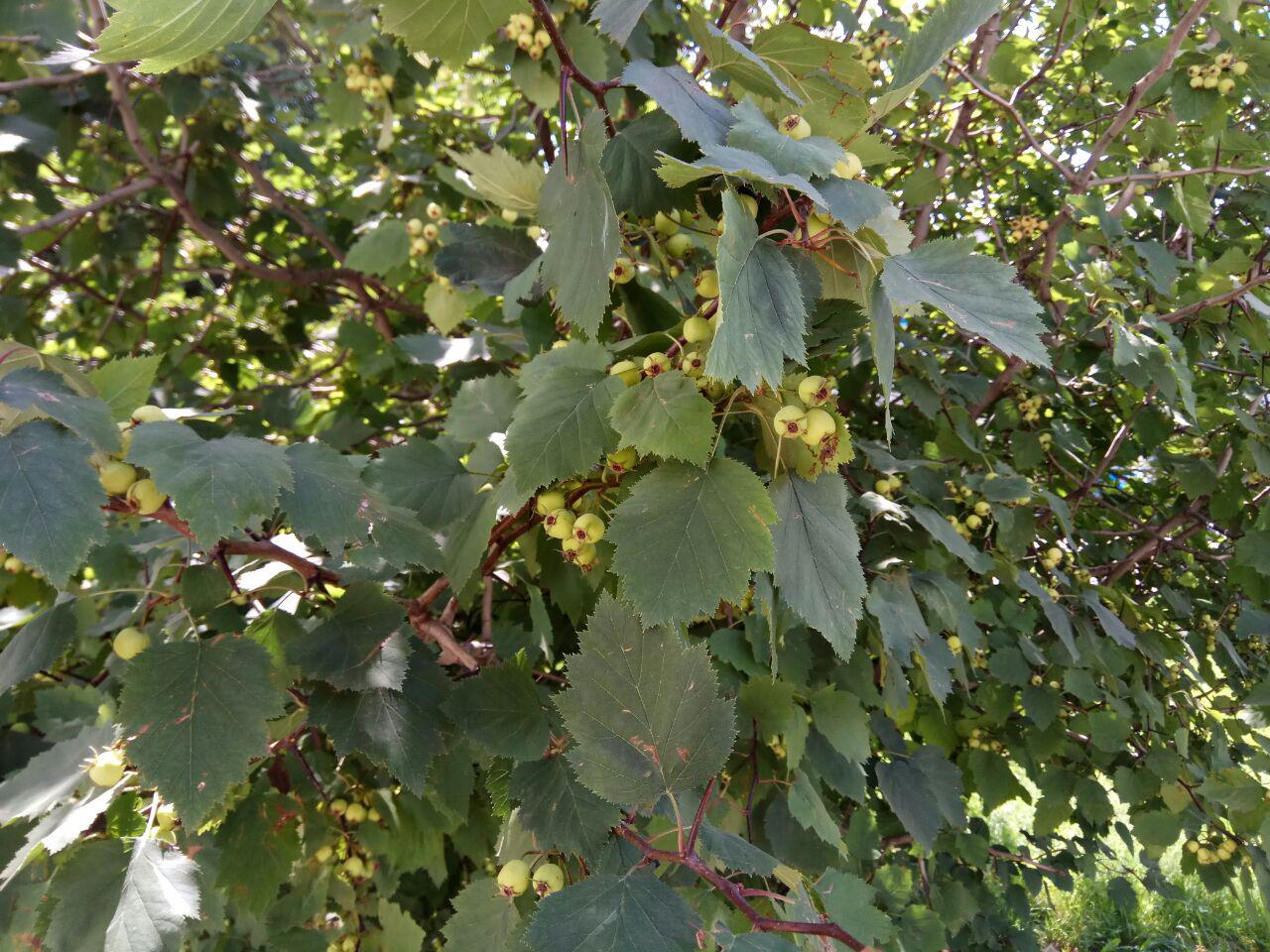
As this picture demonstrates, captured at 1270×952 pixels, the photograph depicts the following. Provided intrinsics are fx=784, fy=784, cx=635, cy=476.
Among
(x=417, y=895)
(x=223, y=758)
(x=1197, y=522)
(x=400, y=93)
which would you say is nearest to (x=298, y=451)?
(x=223, y=758)

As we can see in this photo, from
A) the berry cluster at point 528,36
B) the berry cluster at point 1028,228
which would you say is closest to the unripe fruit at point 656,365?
the berry cluster at point 528,36

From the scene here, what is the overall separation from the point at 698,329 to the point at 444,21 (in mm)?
490

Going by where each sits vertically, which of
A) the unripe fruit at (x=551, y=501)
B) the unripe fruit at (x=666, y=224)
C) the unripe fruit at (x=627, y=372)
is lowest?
the unripe fruit at (x=551, y=501)

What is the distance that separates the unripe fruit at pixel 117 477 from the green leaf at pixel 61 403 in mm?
91

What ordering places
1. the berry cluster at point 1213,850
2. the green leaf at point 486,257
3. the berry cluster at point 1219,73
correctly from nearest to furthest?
the green leaf at point 486,257 < the berry cluster at point 1219,73 < the berry cluster at point 1213,850

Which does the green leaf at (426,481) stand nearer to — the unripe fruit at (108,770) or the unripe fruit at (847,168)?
the unripe fruit at (108,770)

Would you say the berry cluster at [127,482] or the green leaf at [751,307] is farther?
the berry cluster at [127,482]

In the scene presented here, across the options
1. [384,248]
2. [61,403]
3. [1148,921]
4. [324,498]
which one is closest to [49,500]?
[61,403]

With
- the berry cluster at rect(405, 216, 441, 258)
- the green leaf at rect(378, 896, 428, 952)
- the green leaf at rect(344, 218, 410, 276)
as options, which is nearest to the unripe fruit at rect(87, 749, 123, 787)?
the green leaf at rect(378, 896, 428, 952)

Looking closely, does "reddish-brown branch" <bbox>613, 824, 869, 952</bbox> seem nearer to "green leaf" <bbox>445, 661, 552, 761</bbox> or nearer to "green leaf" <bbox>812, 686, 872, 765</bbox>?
"green leaf" <bbox>445, 661, 552, 761</bbox>

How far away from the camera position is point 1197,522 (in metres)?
2.97

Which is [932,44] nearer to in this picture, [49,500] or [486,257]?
[486,257]

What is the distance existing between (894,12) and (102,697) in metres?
3.40

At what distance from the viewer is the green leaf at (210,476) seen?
79 cm
